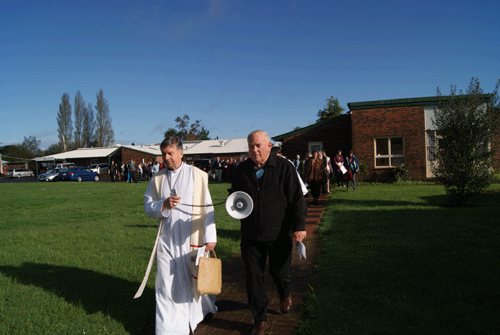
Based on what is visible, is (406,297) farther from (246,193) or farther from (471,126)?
(471,126)

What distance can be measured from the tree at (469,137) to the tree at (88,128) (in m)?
77.6

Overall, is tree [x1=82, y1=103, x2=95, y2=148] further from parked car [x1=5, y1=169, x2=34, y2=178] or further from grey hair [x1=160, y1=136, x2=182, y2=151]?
grey hair [x1=160, y1=136, x2=182, y2=151]

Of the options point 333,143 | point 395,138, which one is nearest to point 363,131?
point 395,138

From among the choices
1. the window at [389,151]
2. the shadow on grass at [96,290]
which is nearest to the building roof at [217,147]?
the window at [389,151]

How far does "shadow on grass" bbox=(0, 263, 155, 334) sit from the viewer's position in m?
4.10

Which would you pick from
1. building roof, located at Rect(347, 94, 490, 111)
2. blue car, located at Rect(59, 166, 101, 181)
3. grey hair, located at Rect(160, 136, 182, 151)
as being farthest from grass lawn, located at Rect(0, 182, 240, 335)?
blue car, located at Rect(59, 166, 101, 181)

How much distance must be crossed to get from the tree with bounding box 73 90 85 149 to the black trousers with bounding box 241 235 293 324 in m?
81.6

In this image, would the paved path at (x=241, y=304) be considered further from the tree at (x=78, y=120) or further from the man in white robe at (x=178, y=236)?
the tree at (x=78, y=120)

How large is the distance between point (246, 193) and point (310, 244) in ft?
12.6

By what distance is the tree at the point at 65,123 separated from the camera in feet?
252

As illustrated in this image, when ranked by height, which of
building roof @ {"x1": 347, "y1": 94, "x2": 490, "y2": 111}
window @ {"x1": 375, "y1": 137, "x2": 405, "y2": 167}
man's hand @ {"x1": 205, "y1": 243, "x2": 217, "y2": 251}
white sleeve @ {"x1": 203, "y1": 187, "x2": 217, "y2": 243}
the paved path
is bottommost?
the paved path

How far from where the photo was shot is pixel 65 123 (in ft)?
253

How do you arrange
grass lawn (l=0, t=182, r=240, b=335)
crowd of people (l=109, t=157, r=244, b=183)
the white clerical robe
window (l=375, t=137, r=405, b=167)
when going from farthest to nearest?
crowd of people (l=109, t=157, r=244, b=183) < window (l=375, t=137, r=405, b=167) < grass lawn (l=0, t=182, r=240, b=335) < the white clerical robe

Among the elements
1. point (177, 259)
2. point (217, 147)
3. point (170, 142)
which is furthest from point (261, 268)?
point (217, 147)
